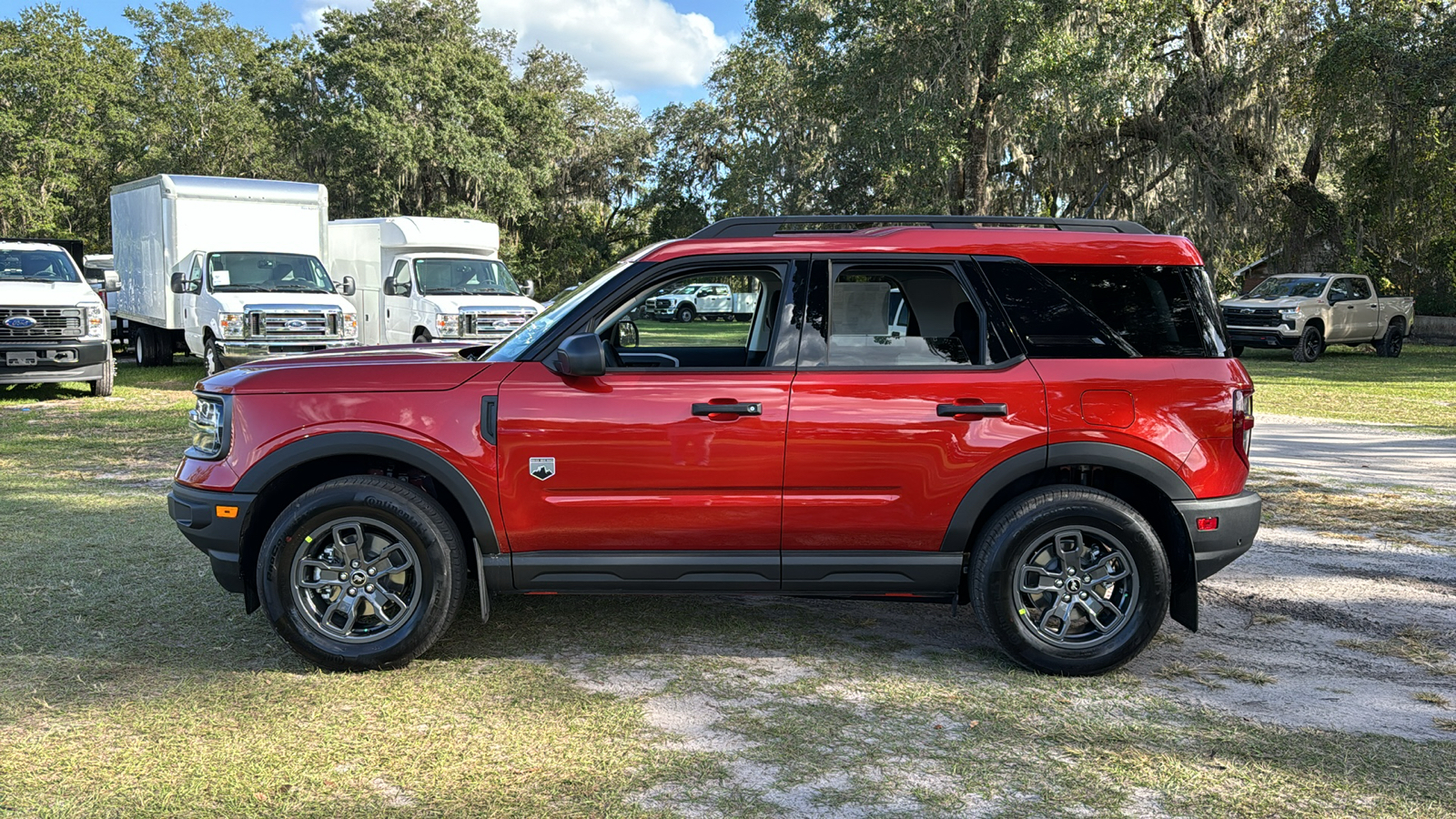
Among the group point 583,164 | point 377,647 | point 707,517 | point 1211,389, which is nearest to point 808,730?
point 707,517

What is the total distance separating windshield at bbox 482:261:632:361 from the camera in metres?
4.67

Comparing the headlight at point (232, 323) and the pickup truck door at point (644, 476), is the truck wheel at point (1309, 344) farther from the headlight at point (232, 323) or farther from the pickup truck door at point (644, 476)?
the pickup truck door at point (644, 476)

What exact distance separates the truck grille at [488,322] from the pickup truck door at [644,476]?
42.8 feet

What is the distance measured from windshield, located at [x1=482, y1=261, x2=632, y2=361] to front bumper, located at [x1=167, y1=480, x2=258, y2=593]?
1146mm

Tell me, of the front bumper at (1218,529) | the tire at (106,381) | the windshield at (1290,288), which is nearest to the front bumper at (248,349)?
the tire at (106,381)

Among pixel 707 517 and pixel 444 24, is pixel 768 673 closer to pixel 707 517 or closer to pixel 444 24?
pixel 707 517

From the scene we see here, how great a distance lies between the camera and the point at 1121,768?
12.1ft

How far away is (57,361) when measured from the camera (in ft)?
45.6

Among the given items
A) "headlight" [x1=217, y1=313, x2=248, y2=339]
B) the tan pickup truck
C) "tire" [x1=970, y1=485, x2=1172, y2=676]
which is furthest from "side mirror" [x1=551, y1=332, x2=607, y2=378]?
the tan pickup truck

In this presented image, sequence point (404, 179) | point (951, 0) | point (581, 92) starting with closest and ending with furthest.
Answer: point (951, 0) < point (404, 179) < point (581, 92)

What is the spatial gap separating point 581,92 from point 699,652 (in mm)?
49404

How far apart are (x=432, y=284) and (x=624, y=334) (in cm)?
1395

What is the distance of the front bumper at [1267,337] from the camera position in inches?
928

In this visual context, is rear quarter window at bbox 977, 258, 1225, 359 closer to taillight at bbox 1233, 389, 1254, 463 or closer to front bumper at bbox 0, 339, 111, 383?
taillight at bbox 1233, 389, 1254, 463
